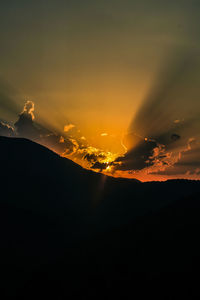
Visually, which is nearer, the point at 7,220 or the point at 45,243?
the point at 45,243

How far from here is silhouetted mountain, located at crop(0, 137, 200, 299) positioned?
32062 millimetres

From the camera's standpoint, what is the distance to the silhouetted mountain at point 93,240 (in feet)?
105

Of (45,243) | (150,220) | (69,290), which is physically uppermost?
(150,220)

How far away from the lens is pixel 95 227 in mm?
129250

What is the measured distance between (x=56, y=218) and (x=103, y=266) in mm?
109845

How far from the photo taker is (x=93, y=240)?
196ft

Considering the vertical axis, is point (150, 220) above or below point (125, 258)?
above

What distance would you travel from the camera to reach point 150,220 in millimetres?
55375

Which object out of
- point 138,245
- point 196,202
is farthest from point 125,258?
point 196,202

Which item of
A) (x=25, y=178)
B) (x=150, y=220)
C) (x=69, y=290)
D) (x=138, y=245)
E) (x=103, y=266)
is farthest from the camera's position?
(x=25, y=178)

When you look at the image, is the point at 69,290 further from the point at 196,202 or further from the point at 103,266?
the point at 196,202

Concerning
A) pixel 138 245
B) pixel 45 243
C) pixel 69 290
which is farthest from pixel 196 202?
pixel 45 243

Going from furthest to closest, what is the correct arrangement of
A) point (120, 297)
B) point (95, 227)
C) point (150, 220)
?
1. point (95, 227)
2. point (150, 220)
3. point (120, 297)

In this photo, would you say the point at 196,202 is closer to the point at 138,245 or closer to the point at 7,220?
the point at 138,245
